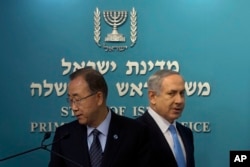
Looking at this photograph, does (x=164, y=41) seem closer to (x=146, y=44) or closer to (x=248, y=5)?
(x=146, y=44)

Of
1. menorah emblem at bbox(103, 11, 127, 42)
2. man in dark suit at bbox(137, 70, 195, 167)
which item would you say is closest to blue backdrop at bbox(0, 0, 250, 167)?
menorah emblem at bbox(103, 11, 127, 42)

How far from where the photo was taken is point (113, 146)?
2105mm

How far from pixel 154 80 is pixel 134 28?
0.71m

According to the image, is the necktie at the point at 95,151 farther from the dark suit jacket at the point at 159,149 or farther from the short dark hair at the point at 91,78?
the dark suit jacket at the point at 159,149

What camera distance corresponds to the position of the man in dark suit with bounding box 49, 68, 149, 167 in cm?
210

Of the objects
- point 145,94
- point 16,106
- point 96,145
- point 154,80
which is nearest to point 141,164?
point 96,145

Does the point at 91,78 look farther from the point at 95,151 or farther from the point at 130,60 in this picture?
the point at 130,60

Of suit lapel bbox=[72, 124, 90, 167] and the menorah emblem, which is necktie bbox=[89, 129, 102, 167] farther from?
the menorah emblem

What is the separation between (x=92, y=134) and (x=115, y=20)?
4.36 ft

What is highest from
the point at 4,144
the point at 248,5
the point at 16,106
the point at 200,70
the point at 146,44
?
the point at 248,5

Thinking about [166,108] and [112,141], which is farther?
[166,108]

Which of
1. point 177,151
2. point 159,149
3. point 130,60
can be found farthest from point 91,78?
point 130,60

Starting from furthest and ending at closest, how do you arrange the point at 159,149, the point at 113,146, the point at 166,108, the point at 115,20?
the point at 115,20
the point at 166,108
the point at 159,149
the point at 113,146

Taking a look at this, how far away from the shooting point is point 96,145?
2.13 m
